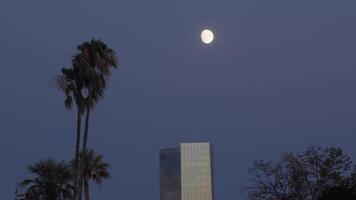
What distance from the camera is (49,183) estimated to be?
47.8m

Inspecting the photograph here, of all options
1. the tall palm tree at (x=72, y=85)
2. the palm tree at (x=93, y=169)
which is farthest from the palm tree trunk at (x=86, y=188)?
the tall palm tree at (x=72, y=85)

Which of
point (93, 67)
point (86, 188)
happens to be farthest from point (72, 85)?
point (86, 188)

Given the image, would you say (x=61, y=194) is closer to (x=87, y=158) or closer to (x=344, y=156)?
(x=87, y=158)

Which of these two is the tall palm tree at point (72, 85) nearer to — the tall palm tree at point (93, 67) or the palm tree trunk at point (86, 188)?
the tall palm tree at point (93, 67)

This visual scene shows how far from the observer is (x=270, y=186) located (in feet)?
162


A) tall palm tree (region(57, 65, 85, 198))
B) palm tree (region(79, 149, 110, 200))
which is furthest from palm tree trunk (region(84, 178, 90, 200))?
tall palm tree (region(57, 65, 85, 198))

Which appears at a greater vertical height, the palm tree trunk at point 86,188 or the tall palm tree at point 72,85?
the tall palm tree at point 72,85

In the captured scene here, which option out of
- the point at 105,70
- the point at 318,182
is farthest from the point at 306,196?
the point at 105,70

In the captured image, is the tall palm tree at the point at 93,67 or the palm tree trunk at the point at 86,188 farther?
the palm tree trunk at the point at 86,188

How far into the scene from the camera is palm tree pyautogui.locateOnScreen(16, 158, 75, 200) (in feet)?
157

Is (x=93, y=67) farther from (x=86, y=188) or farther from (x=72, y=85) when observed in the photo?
(x=86, y=188)

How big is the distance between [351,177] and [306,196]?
3549mm

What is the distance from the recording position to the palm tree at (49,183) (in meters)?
47.8

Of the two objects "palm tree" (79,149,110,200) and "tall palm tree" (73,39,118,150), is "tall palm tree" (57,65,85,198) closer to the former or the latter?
"tall palm tree" (73,39,118,150)
